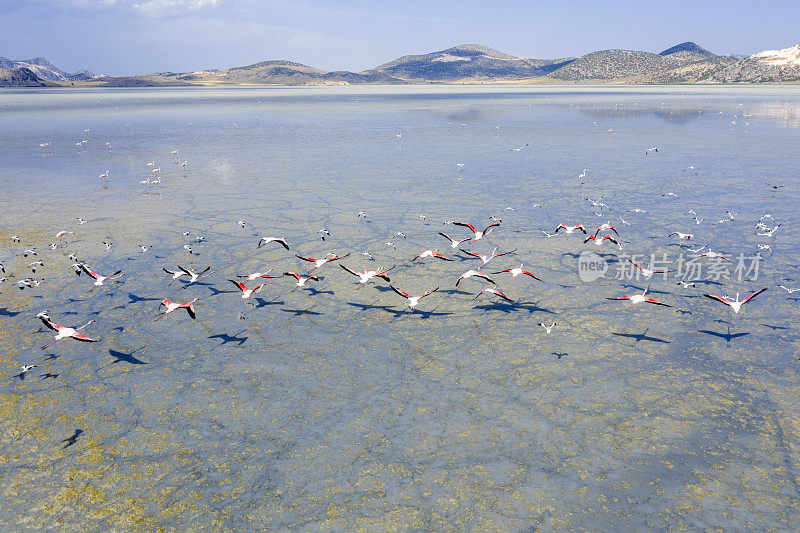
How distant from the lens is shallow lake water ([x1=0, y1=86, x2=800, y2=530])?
28.4 feet

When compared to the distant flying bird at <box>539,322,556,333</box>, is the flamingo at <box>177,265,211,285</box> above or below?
above

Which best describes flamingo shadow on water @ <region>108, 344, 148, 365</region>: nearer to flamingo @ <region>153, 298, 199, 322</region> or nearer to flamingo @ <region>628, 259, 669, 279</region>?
flamingo @ <region>153, 298, 199, 322</region>

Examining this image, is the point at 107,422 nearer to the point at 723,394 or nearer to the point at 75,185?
the point at 723,394

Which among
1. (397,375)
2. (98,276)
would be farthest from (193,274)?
(397,375)

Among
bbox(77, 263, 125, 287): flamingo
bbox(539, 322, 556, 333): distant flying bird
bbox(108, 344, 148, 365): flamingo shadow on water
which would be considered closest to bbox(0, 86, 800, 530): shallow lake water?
bbox(108, 344, 148, 365): flamingo shadow on water

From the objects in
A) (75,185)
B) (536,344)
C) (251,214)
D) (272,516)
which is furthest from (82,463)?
(75,185)

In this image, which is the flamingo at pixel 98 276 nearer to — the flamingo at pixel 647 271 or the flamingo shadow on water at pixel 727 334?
the flamingo at pixel 647 271

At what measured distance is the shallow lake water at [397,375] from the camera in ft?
28.4

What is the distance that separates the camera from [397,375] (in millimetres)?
12320

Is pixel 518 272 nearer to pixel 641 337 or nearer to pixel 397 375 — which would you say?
pixel 641 337

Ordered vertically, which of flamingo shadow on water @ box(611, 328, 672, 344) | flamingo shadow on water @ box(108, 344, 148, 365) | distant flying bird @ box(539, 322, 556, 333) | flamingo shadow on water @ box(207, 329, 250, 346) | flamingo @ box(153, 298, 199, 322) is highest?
flamingo @ box(153, 298, 199, 322)

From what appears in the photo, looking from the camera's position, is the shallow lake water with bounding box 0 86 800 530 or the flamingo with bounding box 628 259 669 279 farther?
the flamingo with bounding box 628 259 669 279

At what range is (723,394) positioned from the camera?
37.2ft

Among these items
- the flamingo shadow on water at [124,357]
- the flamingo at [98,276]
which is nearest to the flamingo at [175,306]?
the flamingo shadow on water at [124,357]
